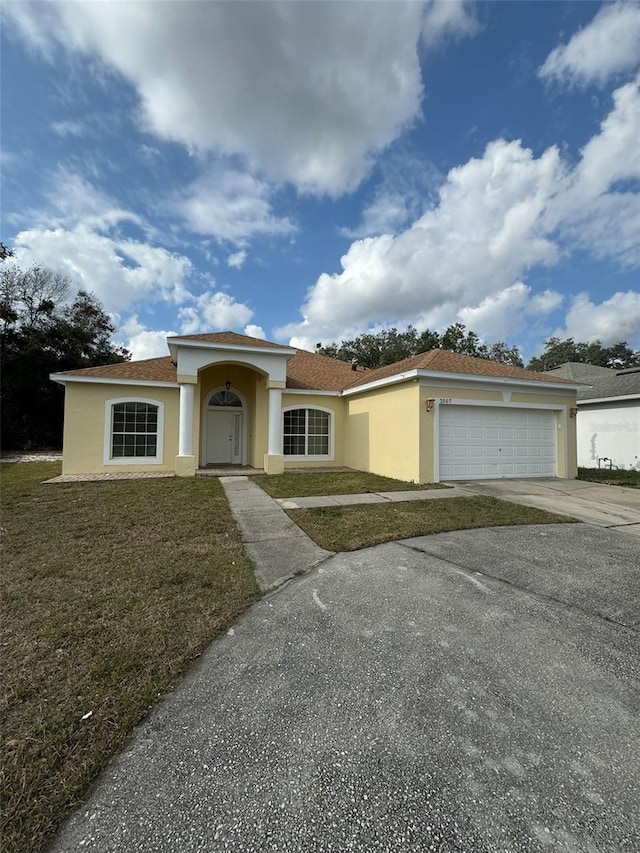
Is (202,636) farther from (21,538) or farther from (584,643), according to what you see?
(21,538)

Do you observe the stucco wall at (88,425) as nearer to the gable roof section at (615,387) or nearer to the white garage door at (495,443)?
the white garage door at (495,443)

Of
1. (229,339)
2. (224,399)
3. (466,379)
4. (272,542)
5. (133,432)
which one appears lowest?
(272,542)

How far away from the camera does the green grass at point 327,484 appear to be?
9.23m

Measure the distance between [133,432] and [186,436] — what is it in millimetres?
2447

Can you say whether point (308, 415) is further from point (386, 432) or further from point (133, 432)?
point (133, 432)

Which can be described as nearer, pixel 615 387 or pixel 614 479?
pixel 614 479

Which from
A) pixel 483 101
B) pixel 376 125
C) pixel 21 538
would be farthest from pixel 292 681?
pixel 483 101

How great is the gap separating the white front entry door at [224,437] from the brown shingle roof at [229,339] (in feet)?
10.1

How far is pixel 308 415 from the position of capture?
14.7 m

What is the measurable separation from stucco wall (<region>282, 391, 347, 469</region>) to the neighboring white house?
9635 millimetres

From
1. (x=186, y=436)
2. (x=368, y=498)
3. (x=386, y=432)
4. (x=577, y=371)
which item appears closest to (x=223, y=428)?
(x=186, y=436)

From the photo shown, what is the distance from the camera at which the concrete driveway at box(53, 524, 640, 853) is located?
1529 millimetres

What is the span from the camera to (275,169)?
10570mm

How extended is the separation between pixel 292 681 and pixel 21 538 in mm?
5045
